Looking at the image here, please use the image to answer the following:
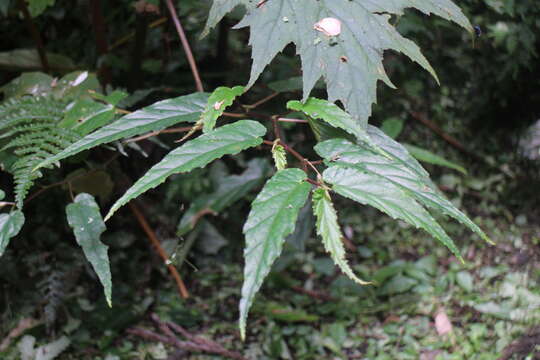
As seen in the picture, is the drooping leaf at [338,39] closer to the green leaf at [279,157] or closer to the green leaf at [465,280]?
the green leaf at [279,157]

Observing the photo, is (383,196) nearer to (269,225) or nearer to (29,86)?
(269,225)

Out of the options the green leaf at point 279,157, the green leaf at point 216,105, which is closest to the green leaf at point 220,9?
the green leaf at point 216,105

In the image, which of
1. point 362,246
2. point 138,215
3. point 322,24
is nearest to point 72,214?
point 138,215

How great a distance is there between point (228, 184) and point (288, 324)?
1.57 feet

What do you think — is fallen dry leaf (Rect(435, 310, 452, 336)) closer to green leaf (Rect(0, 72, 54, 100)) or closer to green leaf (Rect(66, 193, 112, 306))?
green leaf (Rect(66, 193, 112, 306))

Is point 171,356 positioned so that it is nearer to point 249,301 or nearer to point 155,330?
point 155,330

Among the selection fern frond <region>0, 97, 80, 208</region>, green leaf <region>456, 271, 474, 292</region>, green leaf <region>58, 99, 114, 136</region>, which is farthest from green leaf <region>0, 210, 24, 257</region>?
green leaf <region>456, 271, 474, 292</region>

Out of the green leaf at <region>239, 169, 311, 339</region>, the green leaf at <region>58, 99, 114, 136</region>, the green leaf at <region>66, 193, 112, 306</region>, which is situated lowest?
the green leaf at <region>66, 193, 112, 306</region>

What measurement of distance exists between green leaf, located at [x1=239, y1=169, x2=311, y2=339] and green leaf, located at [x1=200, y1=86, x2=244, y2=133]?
15 cm

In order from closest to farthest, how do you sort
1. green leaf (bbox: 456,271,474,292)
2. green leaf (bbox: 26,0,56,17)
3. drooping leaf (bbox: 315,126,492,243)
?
drooping leaf (bbox: 315,126,492,243) < green leaf (bbox: 26,0,56,17) < green leaf (bbox: 456,271,474,292)

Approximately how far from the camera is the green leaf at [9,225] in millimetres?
843

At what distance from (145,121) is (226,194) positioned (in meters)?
0.62

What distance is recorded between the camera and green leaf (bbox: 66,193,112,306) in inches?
34.5

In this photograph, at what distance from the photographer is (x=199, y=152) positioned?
2.39ft
